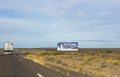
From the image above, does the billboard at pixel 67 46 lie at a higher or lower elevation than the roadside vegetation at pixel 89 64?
higher

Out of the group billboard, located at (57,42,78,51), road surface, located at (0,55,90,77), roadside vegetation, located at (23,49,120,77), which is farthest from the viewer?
billboard, located at (57,42,78,51)

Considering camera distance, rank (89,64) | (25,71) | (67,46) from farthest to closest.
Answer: (67,46), (89,64), (25,71)

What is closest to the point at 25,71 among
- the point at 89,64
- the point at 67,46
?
the point at 89,64

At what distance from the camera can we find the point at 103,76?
65.6 feet

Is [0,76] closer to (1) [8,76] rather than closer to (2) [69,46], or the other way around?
(1) [8,76]

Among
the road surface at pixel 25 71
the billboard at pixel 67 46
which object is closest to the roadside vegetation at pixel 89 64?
the road surface at pixel 25 71

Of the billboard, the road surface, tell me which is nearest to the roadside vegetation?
the road surface

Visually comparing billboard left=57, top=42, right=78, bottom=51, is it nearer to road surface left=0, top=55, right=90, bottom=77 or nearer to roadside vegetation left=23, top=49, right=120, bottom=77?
roadside vegetation left=23, top=49, right=120, bottom=77

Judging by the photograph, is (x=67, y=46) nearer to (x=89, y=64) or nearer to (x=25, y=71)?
(x=89, y=64)

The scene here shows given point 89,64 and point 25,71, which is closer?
point 25,71

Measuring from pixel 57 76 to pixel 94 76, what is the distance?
2413mm

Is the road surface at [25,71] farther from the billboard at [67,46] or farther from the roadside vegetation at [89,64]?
the billboard at [67,46]

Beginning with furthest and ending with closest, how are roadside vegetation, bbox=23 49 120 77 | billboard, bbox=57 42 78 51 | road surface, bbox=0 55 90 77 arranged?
billboard, bbox=57 42 78 51 < roadside vegetation, bbox=23 49 120 77 < road surface, bbox=0 55 90 77

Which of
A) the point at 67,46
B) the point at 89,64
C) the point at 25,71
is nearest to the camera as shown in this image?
the point at 25,71
